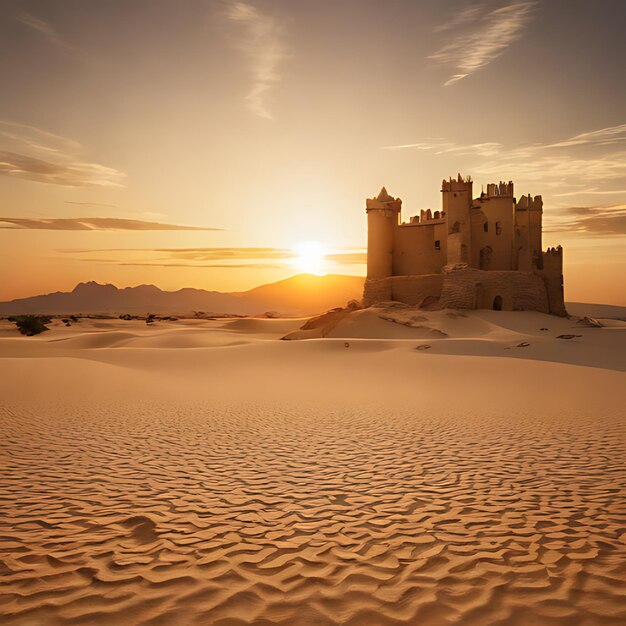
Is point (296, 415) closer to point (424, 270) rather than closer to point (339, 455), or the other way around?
point (339, 455)

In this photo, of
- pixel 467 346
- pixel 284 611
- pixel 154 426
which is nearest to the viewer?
pixel 284 611

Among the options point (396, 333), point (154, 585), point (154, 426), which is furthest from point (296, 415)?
point (396, 333)

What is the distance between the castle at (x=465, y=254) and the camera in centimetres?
3459

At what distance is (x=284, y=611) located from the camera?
131 inches

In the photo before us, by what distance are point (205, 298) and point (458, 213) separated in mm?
155358

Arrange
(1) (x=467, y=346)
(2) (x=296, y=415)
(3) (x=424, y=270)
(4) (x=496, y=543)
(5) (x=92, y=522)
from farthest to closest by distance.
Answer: (3) (x=424, y=270), (1) (x=467, y=346), (2) (x=296, y=415), (5) (x=92, y=522), (4) (x=496, y=543)

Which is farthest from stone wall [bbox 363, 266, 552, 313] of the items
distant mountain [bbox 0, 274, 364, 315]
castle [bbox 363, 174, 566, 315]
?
distant mountain [bbox 0, 274, 364, 315]

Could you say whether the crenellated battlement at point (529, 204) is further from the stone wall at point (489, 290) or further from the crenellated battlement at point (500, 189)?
the stone wall at point (489, 290)

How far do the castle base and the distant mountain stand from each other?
4963 inches

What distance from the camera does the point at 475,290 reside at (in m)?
33.6

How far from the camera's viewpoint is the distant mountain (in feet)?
562

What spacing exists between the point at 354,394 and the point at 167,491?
7996 millimetres

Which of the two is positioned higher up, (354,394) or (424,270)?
(424,270)

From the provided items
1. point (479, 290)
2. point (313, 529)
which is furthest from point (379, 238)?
point (313, 529)
